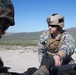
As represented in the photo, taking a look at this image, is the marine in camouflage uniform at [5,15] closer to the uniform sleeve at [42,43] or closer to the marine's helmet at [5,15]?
the marine's helmet at [5,15]

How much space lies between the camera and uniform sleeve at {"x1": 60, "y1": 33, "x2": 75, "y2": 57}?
537 cm

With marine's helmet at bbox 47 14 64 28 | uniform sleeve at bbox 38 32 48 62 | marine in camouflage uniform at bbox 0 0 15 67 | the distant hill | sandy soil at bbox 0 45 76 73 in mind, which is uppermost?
marine in camouflage uniform at bbox 0 0 15 67

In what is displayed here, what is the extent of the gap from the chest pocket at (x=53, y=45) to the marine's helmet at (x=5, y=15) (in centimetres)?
317

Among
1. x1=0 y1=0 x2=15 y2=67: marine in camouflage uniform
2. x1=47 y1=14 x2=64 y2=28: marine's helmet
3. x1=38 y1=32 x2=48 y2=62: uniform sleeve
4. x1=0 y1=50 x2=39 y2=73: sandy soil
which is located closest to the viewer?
x1=0 y1=0 x2=15 y2=67: marine in camouflage uniform

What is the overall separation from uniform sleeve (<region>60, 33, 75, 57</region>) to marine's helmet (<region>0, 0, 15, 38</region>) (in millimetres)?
2613

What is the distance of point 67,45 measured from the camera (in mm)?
5574

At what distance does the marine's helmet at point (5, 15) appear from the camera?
2742 millimetres

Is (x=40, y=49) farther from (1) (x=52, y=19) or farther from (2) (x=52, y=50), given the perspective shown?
(1) (x=52, y=19)

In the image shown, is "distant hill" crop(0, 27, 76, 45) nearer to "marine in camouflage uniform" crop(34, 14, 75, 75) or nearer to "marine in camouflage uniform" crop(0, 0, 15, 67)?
"marine in camouflage uniform" crop(34, 14, 75, 75)

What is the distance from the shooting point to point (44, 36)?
6.19m

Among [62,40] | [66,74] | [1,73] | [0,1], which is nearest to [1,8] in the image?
[0,1]

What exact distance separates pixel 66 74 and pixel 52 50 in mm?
1739

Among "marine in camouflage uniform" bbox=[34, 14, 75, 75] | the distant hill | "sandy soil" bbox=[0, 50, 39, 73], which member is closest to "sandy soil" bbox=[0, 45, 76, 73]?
"sandy soil" bbox=[0, 50, 39, 73]

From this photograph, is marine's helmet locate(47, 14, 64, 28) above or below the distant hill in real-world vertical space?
above
